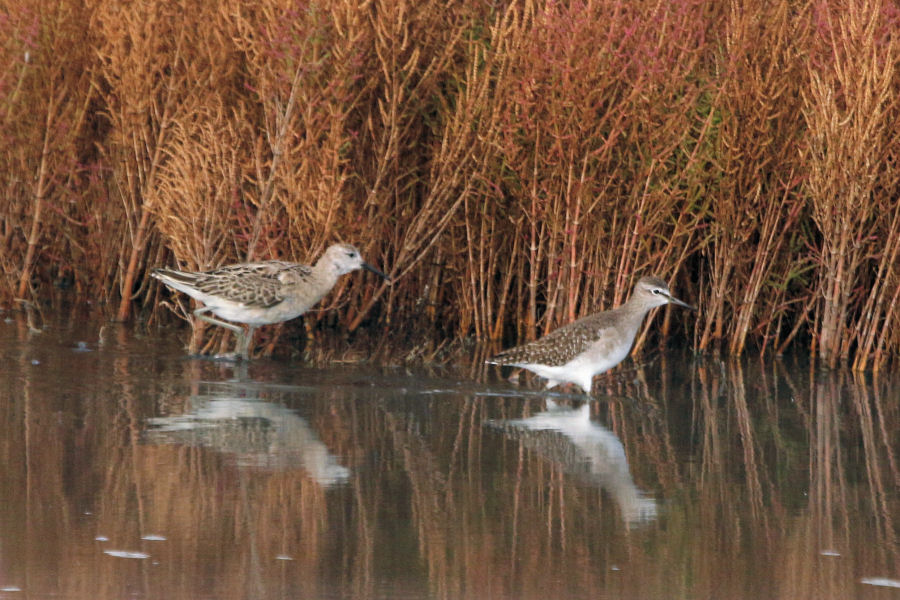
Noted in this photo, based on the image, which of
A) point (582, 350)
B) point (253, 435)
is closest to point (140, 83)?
point (582, 350)

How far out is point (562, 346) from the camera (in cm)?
969

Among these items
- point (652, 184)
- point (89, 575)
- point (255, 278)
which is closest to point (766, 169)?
point (652, 184)

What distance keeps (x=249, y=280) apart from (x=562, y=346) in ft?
8.58

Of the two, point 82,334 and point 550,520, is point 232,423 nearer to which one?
point 550,520

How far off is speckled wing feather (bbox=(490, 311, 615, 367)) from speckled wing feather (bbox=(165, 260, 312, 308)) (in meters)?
1.93

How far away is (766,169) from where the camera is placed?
12109mm

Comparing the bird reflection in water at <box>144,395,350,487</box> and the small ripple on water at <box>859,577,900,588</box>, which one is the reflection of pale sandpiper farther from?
the small ripple on water at <box>859,577,900,588</box>

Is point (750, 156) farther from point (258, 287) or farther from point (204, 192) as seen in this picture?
point (204, 192)

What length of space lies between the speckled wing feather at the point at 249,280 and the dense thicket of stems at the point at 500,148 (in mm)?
632

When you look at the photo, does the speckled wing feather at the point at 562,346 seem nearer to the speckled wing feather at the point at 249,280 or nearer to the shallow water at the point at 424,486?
the shallow water at the point at 424,486

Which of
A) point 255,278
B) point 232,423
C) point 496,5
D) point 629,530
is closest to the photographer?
point 629,530

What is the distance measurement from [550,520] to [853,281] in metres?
6.43

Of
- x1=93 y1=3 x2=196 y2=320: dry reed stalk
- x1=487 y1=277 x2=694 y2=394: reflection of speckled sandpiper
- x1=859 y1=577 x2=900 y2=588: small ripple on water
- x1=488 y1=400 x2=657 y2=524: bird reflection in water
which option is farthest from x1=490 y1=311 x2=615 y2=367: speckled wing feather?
x1=93 y1=3 x2=196 y2=320: dry reed stalk

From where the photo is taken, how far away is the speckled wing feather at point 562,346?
9.65m
